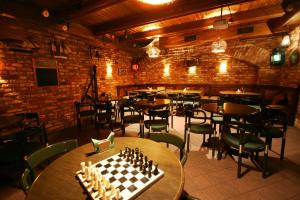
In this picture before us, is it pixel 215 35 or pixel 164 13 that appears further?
pixel 215 35

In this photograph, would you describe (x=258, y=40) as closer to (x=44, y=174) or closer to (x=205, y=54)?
(x=205, y=54)

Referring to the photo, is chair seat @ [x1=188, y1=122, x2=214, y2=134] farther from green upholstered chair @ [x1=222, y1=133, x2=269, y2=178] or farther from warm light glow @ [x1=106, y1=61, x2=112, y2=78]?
warm light glow @ [x1=106, y1=61, x2=112, y2=78]

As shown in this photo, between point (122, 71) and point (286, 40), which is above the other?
point (286, 40)

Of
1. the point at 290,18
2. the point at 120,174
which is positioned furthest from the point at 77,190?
the point at 290,18

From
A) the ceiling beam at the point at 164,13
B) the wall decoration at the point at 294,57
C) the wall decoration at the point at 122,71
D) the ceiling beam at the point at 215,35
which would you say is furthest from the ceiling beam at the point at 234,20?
the wall decoration at the point at 122,71

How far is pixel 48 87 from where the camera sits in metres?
4.33

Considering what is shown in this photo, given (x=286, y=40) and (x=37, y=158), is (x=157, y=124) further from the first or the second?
(x=286, y=40)

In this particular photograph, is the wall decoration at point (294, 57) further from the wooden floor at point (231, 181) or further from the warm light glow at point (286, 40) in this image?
the wooden floor at point (231, 181)

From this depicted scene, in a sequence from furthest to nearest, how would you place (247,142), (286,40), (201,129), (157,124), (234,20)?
(286,40), (234,20), (157,124), (201,129), (247,142)

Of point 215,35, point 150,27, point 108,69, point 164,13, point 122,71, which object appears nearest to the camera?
point 164,13

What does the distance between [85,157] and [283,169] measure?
3.01 m

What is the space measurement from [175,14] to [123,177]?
3.74m

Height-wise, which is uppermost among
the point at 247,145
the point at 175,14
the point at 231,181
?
the point at 175,14

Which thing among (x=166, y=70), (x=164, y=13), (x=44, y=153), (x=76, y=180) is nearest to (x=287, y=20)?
(x=164, y=13)
